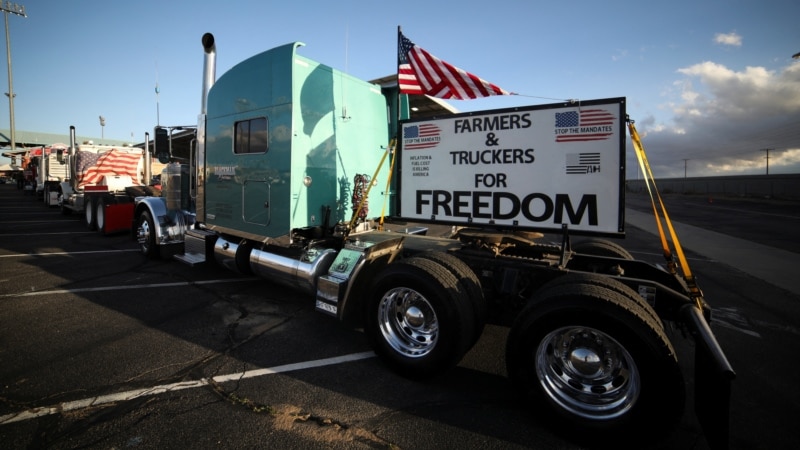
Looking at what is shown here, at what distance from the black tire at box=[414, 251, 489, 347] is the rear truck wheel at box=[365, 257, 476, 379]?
53mm

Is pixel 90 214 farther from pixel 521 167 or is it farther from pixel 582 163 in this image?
pixel 582 163

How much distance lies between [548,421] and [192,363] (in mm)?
3249

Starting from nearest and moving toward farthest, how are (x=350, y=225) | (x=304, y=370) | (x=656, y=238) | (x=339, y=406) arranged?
(x=339, y=406) → (x=304, y=370) → (x=350, y=225) → (x=656, y=238)

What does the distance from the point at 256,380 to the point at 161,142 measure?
5.75m

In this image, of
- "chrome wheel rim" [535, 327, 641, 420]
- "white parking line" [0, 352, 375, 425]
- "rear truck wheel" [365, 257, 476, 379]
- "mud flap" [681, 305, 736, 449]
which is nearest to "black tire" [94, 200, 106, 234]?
"white parking line" [0, 352, 375, 425]

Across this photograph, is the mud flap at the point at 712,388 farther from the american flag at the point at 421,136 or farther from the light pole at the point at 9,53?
the light pole at the point at 9,53

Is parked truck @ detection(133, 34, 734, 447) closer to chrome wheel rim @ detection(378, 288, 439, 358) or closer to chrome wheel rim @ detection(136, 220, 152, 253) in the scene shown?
chrome wheel rim @ detection(378, 288, 439, 358)

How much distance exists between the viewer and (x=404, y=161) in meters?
4.27

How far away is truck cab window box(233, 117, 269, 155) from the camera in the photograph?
507cm

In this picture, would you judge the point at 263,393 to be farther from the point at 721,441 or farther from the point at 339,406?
the point at 721,441

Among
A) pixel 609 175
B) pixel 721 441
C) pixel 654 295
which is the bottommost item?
pixel 721 441

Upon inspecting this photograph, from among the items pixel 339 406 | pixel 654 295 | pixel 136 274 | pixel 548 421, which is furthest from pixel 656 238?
pixel 136 274

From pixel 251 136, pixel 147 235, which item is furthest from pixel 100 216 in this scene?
pixel 251 136

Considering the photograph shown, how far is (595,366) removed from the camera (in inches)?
107
